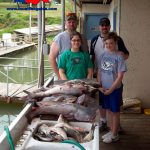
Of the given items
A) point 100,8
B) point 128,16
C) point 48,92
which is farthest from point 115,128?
point 100,8

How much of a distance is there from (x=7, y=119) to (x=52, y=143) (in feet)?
23.3

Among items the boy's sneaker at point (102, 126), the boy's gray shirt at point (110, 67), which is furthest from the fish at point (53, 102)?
the boy's sneaker at point (102, 126)

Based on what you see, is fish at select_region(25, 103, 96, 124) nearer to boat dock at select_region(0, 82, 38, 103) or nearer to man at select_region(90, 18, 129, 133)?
man at select_region(90, 18, 129, 133)

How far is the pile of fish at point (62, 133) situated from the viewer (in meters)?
1.22

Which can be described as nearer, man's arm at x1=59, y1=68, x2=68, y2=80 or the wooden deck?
man's arm at x1=59, y1=68, x2=68, y2=80

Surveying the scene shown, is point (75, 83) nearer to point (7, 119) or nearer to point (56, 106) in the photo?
point (56, 106)

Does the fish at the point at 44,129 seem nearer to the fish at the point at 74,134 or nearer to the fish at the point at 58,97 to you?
the fish at the point at 74,134

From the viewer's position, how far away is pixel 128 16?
3.75 meters

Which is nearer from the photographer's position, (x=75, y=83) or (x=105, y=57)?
(x=75, y=83)

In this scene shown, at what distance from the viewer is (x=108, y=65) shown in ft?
7.81

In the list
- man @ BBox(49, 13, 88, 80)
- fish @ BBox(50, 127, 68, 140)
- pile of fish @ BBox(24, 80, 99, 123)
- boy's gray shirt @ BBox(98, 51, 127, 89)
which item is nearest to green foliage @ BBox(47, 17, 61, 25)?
man @ BBox(49, 13, 88, 80)

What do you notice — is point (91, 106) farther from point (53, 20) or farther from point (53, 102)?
point (53, 20)

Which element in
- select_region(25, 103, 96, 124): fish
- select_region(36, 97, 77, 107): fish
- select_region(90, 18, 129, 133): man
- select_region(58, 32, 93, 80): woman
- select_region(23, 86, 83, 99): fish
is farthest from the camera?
select_region(90, 18, 129, 133): man

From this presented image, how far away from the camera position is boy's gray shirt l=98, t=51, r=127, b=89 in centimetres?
234
